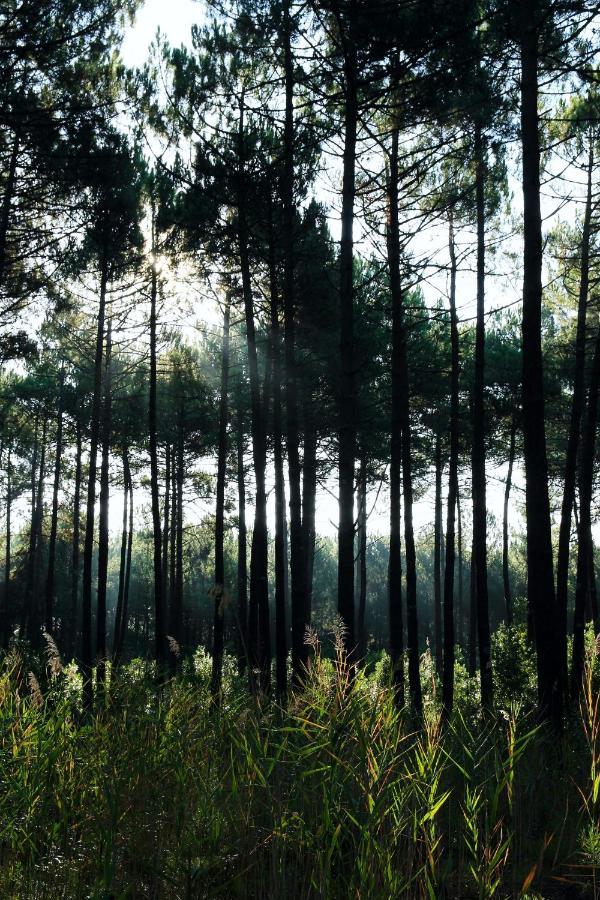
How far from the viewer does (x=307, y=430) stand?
55.0ft

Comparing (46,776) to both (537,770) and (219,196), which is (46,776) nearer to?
(537,770)

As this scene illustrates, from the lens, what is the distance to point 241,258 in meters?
12.7

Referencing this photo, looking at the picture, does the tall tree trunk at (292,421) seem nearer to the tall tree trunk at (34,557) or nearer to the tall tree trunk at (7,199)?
the tall tree trunk at (7,199)

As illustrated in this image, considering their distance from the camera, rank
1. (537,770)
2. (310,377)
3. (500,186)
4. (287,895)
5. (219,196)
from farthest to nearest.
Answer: (310,377), (500,186), (219,196), (537,770), (287,895)

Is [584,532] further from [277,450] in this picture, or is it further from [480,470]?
[277,450]

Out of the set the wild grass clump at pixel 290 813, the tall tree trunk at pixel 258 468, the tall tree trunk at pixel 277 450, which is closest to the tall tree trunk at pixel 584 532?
the tall tree trunk at pixel 277 450

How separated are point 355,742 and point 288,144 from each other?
32.8ft

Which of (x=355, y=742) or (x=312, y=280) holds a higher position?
(x=312, y=280)

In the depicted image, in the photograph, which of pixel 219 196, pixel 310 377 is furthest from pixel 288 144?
pixel 310 377

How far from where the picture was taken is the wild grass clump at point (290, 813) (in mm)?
2348

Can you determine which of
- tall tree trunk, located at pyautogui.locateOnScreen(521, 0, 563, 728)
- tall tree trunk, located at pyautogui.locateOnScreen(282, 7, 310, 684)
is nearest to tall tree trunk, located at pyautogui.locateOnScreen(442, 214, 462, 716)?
tall tree trunk, located at pyautogui.locateOnScreen(282, 7, 310, 684)

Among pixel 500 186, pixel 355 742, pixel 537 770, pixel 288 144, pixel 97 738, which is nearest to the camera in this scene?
pixel 355 742

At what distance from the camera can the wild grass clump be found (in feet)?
7.70

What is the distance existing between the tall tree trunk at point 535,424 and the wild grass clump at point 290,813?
1996 mm
